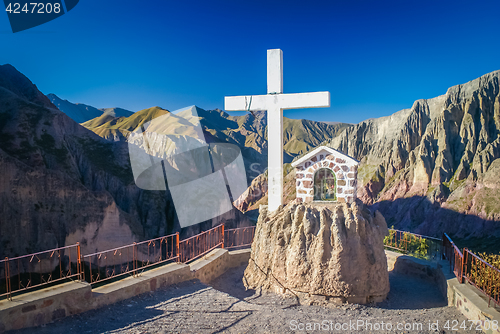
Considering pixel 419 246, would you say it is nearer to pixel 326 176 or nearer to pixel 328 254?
pixel 326 176

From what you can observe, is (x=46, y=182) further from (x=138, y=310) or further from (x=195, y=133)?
(x=195, y=133)

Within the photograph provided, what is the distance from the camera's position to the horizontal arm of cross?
8555 mm

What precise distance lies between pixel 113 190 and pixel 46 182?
1010 centimetres

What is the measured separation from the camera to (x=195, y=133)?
6400cm

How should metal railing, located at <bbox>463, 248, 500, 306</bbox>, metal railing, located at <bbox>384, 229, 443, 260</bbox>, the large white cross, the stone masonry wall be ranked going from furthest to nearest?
metal railing, located at <bbox>384, 229, 443, 260</bbox>
the large white cross
the stone masonry wall
metal railing, located at <bbox>463, 248, 500, 306</bbox>

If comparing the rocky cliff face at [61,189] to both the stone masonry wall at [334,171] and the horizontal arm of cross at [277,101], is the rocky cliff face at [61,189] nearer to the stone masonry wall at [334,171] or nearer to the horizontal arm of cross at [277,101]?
the horizontal arm of cross at [277,101]

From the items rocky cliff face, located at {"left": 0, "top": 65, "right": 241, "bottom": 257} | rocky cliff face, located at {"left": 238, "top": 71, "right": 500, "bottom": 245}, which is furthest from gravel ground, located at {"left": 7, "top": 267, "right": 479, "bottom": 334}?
rocky cliff face, located at {"left": 238, "top": 71, "right": 500, "bottom": 245}

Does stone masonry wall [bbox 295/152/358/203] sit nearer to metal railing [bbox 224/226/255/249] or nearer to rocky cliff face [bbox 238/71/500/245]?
metal railing [bbox 224/226/255/249]

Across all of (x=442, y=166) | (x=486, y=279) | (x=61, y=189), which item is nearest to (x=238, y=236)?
(x=61, y=189)

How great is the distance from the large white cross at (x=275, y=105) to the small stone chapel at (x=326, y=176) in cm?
59

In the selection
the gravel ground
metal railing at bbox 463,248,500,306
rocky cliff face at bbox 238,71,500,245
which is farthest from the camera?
rocky cliff face at bbox 238,71,500,245

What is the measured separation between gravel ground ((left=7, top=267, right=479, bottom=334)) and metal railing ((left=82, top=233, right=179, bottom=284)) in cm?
84

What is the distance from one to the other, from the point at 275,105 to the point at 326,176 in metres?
2.28

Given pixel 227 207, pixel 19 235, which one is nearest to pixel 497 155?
pixel 227 207
